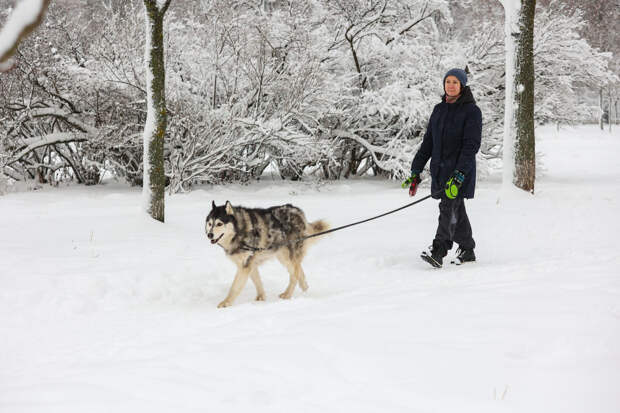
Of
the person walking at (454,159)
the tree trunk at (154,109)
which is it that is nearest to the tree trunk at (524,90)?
the person walking at (454,159)

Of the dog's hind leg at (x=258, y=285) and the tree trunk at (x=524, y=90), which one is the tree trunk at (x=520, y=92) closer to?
the tree trunk at (x=524, y=90)

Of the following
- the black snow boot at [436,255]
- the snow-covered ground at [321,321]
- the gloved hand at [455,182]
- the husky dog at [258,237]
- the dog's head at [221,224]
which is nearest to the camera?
the snow-covered ground at [321,321]

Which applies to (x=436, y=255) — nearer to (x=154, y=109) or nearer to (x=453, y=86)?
(x=453, y=86)

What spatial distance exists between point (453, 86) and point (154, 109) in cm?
444

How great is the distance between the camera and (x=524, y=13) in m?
9.76

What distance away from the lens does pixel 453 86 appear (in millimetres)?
5680

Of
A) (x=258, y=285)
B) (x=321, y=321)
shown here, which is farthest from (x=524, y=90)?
(x=321, y=321)

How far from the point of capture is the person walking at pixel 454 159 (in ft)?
18.5

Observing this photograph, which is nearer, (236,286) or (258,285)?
(236,286)

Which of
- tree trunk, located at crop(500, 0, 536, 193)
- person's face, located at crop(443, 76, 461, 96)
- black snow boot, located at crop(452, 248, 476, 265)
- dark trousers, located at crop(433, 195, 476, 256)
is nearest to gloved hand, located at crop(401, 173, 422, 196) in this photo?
dark trousers, located at crop(433, 195, 476, 256)

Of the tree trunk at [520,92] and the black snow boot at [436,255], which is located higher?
the tree trunk at [520,92]

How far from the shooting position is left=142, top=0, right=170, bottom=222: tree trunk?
295 inches

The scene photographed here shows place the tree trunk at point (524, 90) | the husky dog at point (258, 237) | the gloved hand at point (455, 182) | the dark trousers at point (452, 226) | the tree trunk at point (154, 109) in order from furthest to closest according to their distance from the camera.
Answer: the tree trunk at point (524, 90), the tree trunk at point (154, 109), the dark trousers at point (452, 226), the gloved hand at point (455, 182), the husky dog at point (258, 237)

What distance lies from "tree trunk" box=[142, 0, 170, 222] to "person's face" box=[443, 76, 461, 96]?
4.27 m
